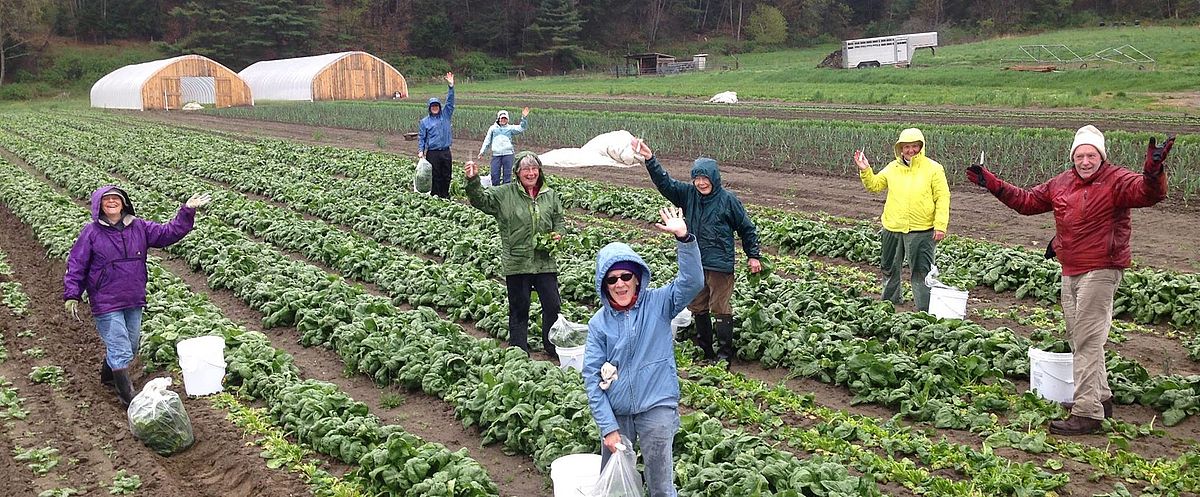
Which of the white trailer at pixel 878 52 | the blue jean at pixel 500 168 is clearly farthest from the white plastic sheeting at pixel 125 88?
the blue jean at pixel 500 168

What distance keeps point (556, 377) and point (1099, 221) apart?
13.0 feet

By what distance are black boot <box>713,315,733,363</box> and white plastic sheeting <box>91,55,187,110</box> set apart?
51624mm

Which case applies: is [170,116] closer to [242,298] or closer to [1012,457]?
[242,298]

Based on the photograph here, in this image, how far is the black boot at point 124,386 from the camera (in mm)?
8342

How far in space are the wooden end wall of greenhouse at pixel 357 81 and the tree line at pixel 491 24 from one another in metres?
16.9

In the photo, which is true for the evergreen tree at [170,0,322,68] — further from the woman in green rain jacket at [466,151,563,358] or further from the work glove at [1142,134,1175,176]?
the work glove at [1142,134,1175,176]

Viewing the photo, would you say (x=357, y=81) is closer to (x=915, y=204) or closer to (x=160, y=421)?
(x=915, y=204)

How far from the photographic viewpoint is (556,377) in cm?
772

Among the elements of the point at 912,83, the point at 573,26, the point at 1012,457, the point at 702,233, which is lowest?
the point at 1012,457

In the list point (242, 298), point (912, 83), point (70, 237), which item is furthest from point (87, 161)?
point (912, 83)

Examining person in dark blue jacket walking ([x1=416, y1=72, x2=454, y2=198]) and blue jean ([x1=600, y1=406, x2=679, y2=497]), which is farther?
person in dark blue jacket walking ([x1=416, y1=72, x2=454, y2=198])

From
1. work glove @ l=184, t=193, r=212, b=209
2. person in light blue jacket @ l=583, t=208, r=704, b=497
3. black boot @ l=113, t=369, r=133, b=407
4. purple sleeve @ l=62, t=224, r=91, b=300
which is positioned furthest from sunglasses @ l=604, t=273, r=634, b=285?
black boot @ l=113, t=369, r=133, b=407

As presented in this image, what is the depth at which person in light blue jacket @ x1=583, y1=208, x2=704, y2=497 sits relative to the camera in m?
5.04

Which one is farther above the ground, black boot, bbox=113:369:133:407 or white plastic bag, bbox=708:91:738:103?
white plastic bag, bbox=708:91:738:103
